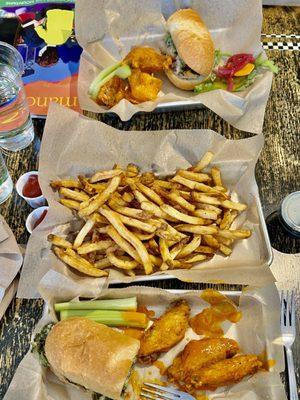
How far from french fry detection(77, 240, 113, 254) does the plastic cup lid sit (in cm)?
89

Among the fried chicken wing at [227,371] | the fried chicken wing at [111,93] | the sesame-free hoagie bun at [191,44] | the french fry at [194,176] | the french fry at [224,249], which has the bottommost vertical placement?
the fried chicken wing at [227,371]

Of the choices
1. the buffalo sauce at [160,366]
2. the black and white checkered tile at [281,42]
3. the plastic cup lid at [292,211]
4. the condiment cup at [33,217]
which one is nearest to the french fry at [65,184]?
the condiment cup at [33,217]

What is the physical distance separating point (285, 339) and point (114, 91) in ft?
5.71

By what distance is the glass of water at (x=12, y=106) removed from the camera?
8.68ft

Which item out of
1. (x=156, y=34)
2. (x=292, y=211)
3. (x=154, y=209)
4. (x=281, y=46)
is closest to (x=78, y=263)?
(x=154, y=209)

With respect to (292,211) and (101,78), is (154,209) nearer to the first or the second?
(292,211)

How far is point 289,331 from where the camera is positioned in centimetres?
211

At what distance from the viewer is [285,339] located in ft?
6.88

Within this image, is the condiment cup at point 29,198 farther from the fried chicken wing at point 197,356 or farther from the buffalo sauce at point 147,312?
the fried chicken wing at point 197,356

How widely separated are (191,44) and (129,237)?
1373 millimetres

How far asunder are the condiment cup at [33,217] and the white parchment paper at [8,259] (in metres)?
0.12

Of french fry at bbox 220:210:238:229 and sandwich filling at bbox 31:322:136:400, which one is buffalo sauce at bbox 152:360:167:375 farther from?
french fry at bbox 220:210:238:229

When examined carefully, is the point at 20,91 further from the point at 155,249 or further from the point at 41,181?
the point at 155,249

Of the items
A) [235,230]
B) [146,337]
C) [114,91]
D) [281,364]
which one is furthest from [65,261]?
[114,91]
